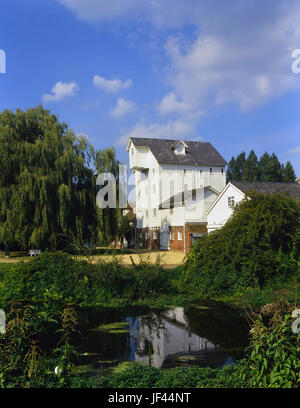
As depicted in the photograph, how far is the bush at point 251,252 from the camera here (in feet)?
44.0

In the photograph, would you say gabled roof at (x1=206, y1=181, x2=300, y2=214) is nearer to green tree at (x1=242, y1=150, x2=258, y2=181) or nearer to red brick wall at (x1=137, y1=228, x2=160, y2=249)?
red brick wall at (x1=137, y1=228, x2=160, y2=249)

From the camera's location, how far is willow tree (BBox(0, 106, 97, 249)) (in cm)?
2577

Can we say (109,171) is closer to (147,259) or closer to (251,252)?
(147,259)

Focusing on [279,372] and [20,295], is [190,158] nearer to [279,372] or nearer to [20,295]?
[20,295]

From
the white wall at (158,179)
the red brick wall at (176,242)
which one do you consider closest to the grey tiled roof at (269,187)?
the red brick wall at (176,242)

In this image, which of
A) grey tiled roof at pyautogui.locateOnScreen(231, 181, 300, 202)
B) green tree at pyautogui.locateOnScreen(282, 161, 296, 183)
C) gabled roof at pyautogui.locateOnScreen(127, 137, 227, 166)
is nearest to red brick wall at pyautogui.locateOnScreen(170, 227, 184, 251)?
grey tiled roof at pyautogui.locateOnScreen(231, 181, 300, 202)

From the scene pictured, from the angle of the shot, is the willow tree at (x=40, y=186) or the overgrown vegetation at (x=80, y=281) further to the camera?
the willow tree at (x=40, y=186)

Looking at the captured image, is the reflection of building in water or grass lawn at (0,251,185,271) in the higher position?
grass lawn at (0,251,185,271)

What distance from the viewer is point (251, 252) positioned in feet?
44.5

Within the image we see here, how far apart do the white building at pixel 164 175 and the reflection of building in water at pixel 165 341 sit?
93.4 ft

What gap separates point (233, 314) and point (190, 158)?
112ft

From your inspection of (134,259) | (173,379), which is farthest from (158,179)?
(173,379)

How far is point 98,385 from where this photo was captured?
4.75 metres

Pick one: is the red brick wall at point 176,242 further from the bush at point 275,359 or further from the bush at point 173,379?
the bush at point 275,359
